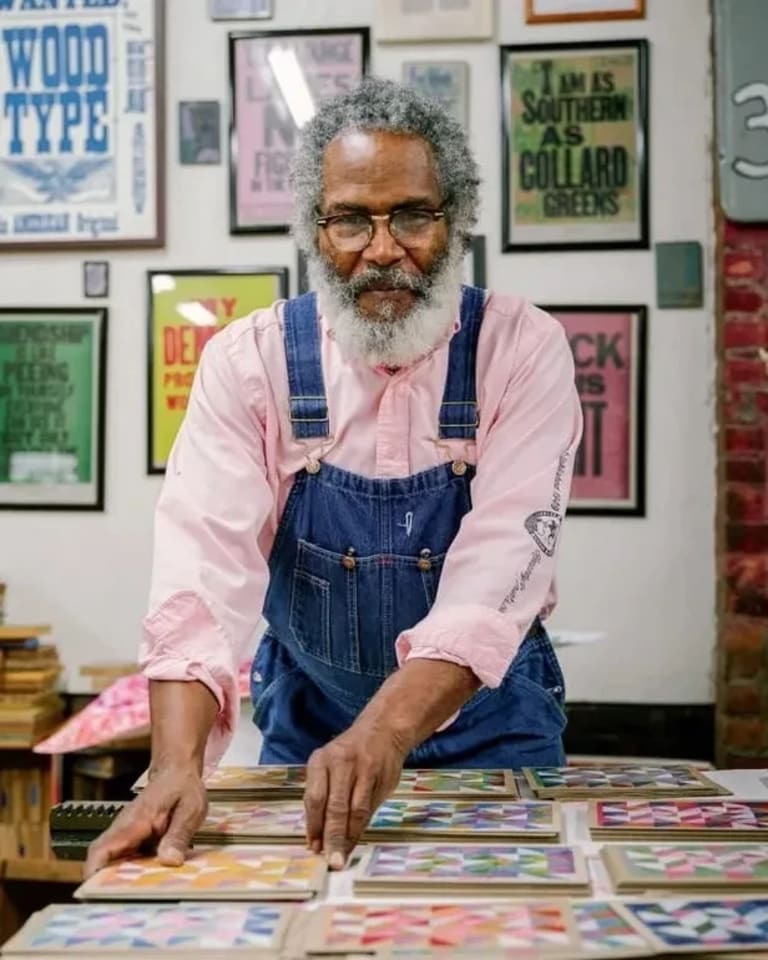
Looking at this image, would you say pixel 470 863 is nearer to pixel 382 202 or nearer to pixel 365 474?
pixel 365 474

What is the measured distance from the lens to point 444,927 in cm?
99

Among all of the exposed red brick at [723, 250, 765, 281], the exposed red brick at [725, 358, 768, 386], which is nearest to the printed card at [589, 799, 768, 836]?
the exposed red brick at [725, 358, 768, 386]

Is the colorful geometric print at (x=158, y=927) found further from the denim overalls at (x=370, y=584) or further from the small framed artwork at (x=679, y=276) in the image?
the small framed artwork at (x=679, y=276)

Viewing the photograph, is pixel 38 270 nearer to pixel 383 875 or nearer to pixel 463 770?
pixel 463 770

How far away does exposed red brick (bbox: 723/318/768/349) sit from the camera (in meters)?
3.31

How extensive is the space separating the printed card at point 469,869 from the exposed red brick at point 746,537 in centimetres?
225

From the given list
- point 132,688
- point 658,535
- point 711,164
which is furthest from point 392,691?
point 711,164

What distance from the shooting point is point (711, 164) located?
3.46m

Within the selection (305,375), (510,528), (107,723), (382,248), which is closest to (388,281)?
(382,248)

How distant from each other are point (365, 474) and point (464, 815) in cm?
54

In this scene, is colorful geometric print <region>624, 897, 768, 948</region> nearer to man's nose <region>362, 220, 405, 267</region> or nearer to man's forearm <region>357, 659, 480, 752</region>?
man's forearm <region>357, 659, 480, 752</region>

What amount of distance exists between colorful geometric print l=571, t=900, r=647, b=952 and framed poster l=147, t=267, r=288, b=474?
2752 millimetres

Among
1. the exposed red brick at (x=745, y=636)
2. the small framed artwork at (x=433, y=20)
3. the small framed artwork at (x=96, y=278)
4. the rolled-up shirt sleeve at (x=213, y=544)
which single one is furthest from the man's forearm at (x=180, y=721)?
the small framed artwork at (x=433, y=20)

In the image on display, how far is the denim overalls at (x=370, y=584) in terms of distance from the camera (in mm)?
1720
